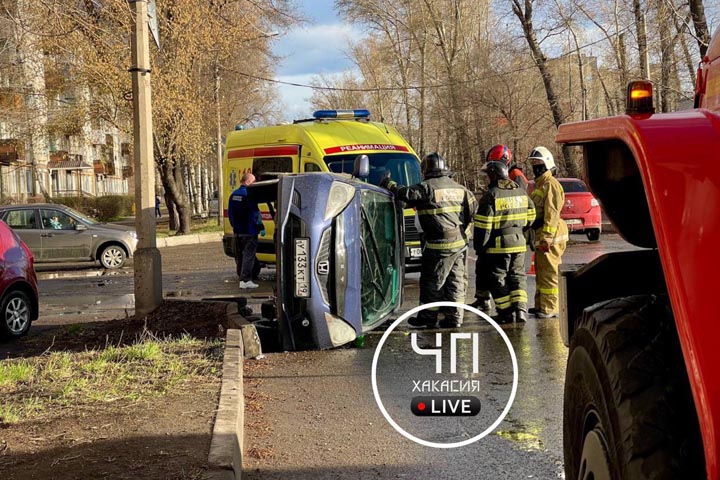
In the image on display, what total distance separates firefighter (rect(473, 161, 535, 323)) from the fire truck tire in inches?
244

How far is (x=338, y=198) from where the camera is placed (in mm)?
7410

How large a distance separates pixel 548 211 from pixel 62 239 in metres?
13.3

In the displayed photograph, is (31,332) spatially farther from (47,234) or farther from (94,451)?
(47,234)

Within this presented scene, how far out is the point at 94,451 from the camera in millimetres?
4234

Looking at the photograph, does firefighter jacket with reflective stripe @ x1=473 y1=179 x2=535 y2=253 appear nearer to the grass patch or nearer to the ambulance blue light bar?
the grass patch

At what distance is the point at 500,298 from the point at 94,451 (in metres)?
5.52

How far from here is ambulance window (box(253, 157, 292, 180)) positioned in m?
14.5

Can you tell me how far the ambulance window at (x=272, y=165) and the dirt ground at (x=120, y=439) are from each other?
888 cm

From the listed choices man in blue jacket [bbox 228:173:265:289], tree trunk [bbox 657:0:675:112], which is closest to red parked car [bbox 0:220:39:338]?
man in blue jacket [bbox 228:173:265:289]

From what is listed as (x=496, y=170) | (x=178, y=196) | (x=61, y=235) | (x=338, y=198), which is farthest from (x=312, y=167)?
(x=178, y=196)

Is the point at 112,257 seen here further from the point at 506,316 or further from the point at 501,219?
the point at 501,219

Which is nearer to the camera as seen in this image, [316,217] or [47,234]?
[316,217]

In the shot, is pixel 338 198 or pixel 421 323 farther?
pixel 421 323

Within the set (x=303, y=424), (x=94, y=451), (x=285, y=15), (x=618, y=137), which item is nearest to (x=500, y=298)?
(x=303, y=424)
